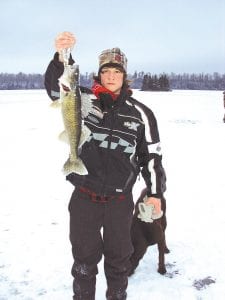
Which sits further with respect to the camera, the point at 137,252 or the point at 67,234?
the point at 67,234

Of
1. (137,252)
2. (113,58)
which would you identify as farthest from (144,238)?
(113,58)

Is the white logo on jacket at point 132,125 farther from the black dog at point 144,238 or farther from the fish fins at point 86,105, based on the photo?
the black dog at point 144,238

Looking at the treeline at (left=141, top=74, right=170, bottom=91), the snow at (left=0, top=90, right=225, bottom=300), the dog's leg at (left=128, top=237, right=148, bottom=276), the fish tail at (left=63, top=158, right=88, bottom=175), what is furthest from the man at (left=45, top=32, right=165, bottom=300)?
the treeline at (left=141, top=74, right=170, bottom=91)

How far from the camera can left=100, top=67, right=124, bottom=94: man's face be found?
3.45 m

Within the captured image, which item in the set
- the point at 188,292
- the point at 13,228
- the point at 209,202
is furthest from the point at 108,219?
the point at 209,202

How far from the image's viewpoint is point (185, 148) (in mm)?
12547

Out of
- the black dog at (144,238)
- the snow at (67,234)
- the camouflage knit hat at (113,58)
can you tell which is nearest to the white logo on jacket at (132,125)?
the camouflage knit hat at (113,58)

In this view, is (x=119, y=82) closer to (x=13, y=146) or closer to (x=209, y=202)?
(x=209, y=202)

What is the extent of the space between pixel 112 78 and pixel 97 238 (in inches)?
51.4

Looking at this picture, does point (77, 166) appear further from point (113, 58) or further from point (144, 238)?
point (144, 238)

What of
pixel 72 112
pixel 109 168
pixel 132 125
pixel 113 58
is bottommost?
pixel 109 168

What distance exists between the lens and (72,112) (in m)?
2.84

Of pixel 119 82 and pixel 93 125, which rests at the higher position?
pixel 119 82

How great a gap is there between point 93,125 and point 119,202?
0.66 metres
